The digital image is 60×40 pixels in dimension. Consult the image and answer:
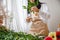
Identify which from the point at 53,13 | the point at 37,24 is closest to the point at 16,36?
the point at 37,24

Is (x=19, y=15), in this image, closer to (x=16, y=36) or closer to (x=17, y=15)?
(x=17, y=15)

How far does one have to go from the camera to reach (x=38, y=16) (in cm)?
153

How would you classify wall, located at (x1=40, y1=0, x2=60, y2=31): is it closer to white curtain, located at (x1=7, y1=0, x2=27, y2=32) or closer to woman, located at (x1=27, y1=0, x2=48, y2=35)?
woman, located at (x1=27, y1=0, x2=48, y2=35)

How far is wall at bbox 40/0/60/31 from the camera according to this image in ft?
4.85

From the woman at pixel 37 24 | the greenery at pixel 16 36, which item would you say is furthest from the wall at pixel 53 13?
the greenery at pixel 16 36

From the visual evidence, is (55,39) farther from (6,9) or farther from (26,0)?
(6,9)

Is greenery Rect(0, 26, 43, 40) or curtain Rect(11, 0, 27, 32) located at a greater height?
curtain Rect(11, 0, 27, 32)

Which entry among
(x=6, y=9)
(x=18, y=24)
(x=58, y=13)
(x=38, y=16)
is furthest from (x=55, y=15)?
(x=6, y=9)

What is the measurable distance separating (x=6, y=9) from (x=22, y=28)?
0.22 m

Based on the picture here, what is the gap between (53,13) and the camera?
1.49m

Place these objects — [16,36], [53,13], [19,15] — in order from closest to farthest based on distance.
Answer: [16,36]
[53,13]
[19,15]

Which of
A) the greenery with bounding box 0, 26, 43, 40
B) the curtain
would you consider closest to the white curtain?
the curtain

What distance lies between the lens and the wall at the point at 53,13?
148cm

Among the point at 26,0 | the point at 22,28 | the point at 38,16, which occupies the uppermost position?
the point at 26,0
